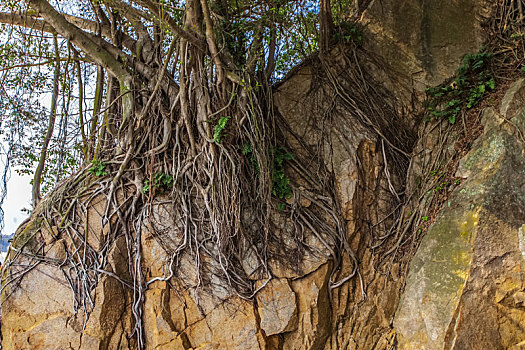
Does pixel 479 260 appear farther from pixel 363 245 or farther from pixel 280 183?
pixel 280 183

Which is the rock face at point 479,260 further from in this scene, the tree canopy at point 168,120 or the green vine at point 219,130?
the green vine at point 219,130

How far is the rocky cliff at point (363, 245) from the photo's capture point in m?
3.00

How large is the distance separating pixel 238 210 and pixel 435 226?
1655mm

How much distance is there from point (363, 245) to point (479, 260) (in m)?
1.06

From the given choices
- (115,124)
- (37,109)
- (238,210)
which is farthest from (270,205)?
(37,109)

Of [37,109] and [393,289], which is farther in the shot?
[37,109]

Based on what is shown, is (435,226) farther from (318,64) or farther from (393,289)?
(318,64)

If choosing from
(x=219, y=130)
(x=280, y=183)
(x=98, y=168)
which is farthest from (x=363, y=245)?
(x=98, y=168)

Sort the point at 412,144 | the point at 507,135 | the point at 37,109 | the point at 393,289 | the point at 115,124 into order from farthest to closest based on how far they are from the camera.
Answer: the point at 37,109 → the point at 115,124 → the point at 412,144 → the point at 393,289 → the point at 507,135

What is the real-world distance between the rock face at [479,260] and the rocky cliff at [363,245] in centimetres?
1

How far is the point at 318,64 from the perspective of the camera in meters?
4.35

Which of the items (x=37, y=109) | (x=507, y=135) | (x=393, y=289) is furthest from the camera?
(x=37, y=109)

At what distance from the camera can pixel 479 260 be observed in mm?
2947

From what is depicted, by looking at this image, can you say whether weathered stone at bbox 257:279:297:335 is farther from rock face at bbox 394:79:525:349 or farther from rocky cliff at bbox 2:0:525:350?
rock face at bbox 394:79:525:349
